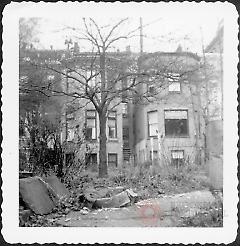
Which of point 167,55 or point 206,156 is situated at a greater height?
point 167,55

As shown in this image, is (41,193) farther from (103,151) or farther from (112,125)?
(112,125)

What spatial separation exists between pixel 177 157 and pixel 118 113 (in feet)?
1.47

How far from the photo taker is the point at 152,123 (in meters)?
4.02

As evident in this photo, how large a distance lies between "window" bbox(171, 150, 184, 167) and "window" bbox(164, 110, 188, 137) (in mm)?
103

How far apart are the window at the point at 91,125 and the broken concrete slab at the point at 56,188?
1.10 feet

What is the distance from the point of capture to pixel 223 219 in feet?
12.9

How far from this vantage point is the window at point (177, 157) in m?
4.00

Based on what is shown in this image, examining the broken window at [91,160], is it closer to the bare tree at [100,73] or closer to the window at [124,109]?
the bare tree at [100,73]

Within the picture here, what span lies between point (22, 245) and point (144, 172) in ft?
2.78

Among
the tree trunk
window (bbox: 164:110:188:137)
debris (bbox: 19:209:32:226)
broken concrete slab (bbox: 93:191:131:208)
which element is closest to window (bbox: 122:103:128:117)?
the tree trunk

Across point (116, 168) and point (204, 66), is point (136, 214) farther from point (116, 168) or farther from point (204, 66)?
point (204, 66)

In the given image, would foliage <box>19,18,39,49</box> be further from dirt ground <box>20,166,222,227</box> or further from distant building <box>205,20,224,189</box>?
distant building <box>205,20,224,189</box>

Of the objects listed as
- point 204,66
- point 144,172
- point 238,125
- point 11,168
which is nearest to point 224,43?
point 204,66

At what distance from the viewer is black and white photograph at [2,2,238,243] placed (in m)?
3.96
